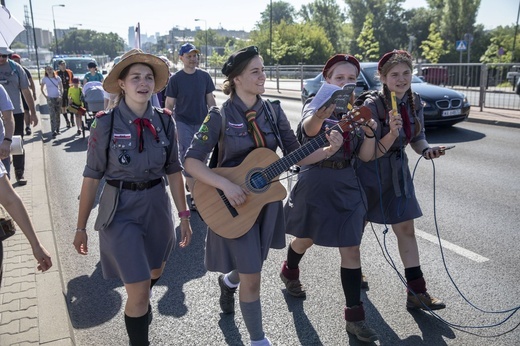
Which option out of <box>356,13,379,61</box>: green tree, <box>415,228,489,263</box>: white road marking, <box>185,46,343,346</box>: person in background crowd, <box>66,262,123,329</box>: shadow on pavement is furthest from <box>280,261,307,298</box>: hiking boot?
<box>356,13,379,61</box>: green tree

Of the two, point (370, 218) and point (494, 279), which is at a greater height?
point (370, 218)

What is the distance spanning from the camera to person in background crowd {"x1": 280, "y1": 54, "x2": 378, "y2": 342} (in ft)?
10.6

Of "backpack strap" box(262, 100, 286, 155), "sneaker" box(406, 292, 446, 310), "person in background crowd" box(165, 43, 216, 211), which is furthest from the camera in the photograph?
"person in background crowd" box(165, 43, 216, 211)

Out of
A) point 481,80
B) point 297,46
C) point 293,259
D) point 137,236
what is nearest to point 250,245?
point 137,236

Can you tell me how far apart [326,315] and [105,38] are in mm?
141353

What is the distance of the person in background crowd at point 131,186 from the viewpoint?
2.74m

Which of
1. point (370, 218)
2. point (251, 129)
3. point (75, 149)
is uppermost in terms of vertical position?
point (251, 129)

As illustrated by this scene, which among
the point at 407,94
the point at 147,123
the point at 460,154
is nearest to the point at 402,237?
the point at 407,94

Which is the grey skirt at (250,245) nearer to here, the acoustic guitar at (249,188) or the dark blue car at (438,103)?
the acoustic guitar at (249,188)

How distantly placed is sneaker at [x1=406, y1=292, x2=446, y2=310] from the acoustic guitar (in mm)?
1405

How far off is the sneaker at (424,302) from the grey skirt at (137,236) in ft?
6.05

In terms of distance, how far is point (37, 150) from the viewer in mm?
10453

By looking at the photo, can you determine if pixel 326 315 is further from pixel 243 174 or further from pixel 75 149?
pixel 75 149

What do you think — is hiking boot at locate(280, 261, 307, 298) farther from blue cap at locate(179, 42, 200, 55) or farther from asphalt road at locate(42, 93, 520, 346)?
blue cap at locate(179, 42, 200, 55)
